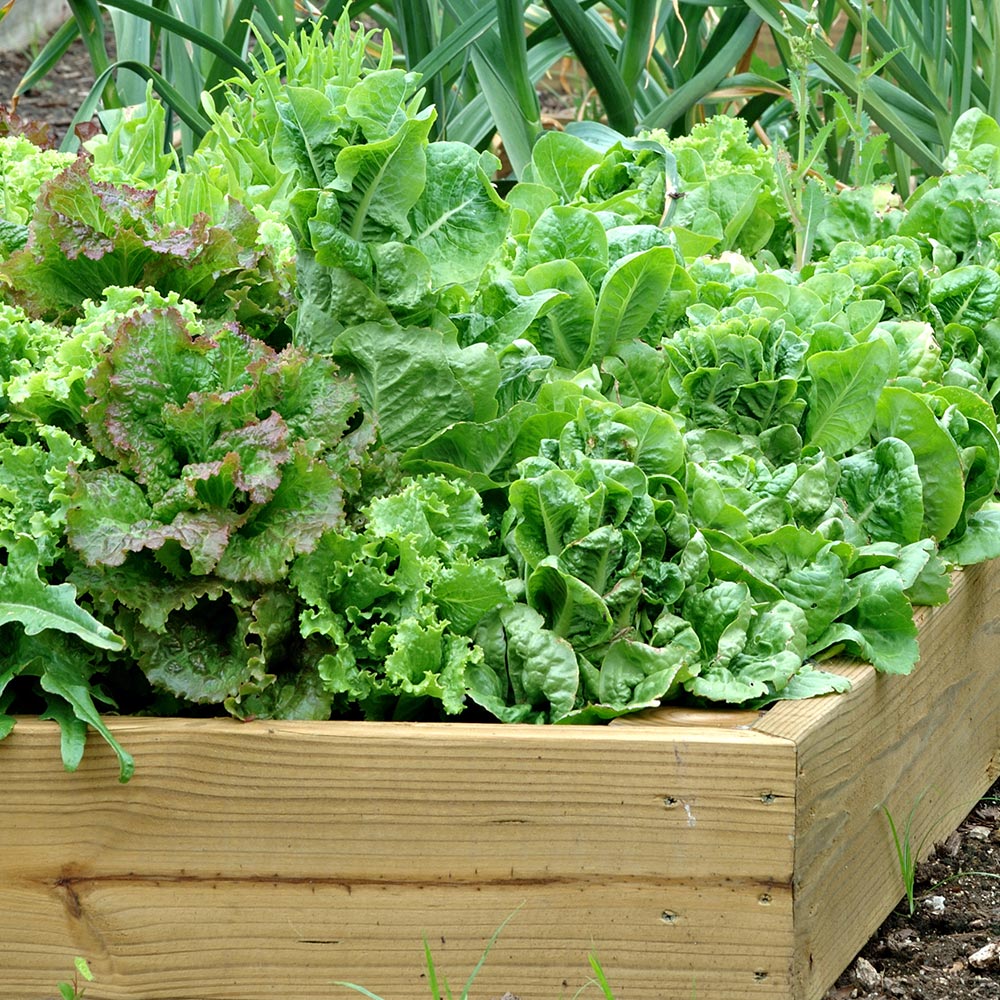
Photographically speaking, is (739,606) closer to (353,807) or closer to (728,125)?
(353,807)

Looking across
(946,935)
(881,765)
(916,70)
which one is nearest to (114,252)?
(881,765)

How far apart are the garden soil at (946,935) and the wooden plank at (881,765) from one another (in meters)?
0.03

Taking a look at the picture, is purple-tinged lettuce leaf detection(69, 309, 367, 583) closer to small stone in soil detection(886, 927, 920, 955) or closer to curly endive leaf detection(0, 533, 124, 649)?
curly endive leaf detection(0, 533, 124, 649)

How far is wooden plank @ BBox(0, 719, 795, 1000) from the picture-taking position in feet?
4.78

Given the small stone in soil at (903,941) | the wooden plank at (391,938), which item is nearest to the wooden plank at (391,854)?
the wooden plank at (391,938)

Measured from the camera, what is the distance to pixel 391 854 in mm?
1484

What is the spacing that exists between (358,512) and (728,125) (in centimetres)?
164

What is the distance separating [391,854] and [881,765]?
2.09ft

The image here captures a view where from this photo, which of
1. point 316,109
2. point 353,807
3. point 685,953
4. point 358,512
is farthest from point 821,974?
point 316,109

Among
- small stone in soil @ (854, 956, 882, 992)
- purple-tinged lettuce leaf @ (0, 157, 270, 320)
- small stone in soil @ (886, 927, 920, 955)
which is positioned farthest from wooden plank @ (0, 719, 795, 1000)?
purple-tinged lettuce leaf @ (0, 157, 270, 320)

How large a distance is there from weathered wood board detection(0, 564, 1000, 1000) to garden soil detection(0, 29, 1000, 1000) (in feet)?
0.31

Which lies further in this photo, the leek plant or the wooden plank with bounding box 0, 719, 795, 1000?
the leek plant

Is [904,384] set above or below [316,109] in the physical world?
below

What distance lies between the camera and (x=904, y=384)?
1.99 m
